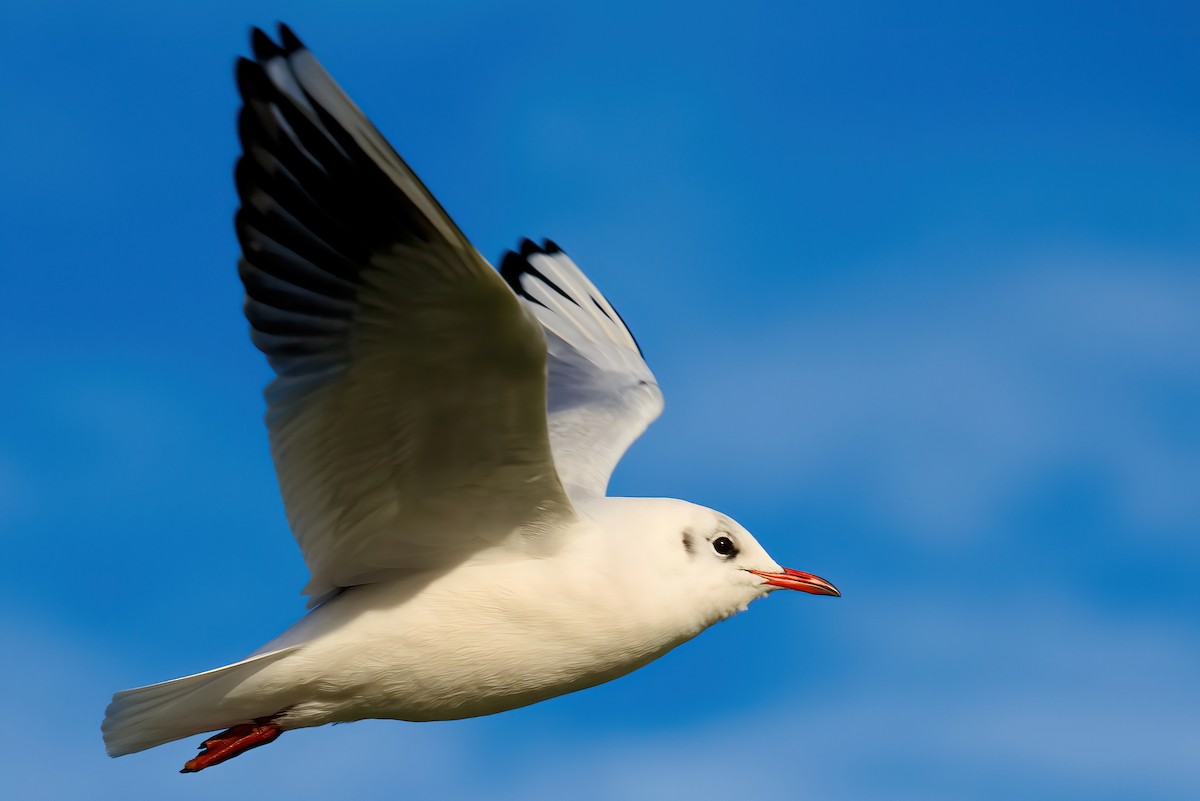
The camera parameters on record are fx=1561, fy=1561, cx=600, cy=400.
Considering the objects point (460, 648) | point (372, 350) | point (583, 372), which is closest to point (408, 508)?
point (460, 648)

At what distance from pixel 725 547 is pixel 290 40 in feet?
8.38

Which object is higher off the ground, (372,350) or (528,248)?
(528,248)

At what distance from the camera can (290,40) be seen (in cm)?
463

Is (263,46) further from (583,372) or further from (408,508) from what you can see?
(583,372)

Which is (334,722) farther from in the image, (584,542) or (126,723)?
(584,542)

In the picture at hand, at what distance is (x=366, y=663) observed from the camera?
5695mm

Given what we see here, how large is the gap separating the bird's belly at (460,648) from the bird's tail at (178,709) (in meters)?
0.19

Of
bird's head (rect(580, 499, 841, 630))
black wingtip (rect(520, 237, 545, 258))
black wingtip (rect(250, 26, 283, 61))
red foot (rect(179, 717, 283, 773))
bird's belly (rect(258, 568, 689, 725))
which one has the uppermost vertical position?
black wingtip (rect(520, 237, 545, 258))

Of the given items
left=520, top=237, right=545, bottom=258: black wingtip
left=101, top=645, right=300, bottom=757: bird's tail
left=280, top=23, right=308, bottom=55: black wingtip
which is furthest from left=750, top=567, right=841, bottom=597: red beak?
left=520, top=237, right=545, bottom=258: black wingtip

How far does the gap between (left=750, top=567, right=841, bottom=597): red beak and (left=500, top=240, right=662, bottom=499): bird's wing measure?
95 centimetres

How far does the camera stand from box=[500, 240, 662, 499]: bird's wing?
7.27 meters

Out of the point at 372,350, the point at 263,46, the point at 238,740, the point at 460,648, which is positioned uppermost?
the point at 263,46

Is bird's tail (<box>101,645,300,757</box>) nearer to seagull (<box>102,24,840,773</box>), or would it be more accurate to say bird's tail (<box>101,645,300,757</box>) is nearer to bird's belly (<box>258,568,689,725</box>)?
seagull (<box>102,24,840,773</box>)

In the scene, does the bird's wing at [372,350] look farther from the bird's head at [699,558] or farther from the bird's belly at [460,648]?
the bird's head at [699,558]
